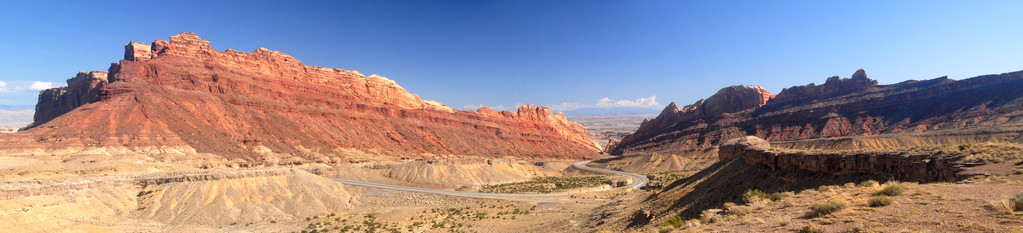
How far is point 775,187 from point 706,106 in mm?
136796

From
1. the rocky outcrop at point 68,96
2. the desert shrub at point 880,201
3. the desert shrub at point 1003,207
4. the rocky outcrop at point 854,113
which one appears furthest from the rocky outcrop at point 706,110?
the rocky outcrop at point 68,96

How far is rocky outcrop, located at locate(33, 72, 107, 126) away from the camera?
4236 inches

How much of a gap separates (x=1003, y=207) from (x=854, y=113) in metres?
121

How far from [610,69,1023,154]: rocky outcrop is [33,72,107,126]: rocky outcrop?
14752 cm

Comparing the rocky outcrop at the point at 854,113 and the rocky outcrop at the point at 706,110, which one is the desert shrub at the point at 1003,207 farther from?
the rocky outcrop at the point at 706,110

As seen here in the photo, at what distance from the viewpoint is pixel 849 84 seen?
121000mm

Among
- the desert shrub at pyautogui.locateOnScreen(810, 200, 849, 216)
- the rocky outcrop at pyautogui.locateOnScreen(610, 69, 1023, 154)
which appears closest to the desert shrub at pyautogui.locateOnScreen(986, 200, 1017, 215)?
the desert shrub at pyautogui.locateOnScreen(810, 200, 849, 216)

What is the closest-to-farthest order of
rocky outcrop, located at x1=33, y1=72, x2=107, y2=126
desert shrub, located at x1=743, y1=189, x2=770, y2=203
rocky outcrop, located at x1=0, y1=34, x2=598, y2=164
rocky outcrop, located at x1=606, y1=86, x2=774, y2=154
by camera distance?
1. desert shrub, located at x1=743, y1=189, x2=770, y2=203
2. rocky outcrop, located at x1=0, y1=34, x2=598, y2=164
3. rocky outcrop, located at x1=33, y1=72, x2=107, y2=126
4. rocky outcrop, located at x1=606, y1=86, x2=774, y2=154

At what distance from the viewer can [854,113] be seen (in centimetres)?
10431

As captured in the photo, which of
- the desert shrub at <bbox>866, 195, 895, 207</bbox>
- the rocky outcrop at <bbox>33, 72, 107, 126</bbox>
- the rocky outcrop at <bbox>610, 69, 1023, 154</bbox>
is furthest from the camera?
the rocky outcrop at <bbox>33, 72, 107, 126</bbox>

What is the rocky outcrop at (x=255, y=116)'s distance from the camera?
73.8 meters

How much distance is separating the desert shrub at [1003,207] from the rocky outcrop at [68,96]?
132 metres

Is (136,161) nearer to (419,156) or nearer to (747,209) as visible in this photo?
(419,156)

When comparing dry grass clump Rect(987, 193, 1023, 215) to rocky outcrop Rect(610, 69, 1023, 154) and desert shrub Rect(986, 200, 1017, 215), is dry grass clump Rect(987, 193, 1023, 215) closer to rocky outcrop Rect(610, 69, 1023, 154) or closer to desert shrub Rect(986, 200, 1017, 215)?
Result: desert shrub Rect(986, 200, 1017, 215)
